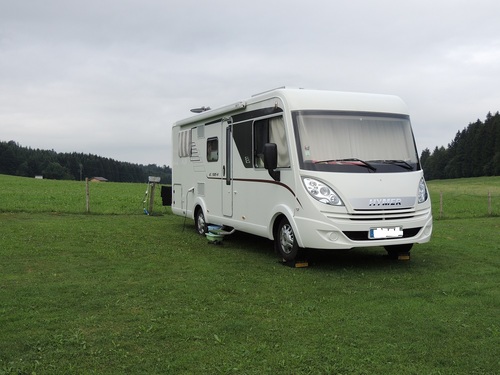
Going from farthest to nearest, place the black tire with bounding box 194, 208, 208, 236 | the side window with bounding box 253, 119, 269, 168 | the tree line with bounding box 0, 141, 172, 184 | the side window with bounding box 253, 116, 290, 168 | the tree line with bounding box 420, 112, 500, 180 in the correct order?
the tree line with bounding box 0, 141, 172, 184 < the tree line with bounding box 420, 112, 500, 180 < the black tire with bounding box 194, 208, 208, 236 < the side window with bounding box 253, 119, 269, 168 < the side window with bounding box 253, 116, 290, 168

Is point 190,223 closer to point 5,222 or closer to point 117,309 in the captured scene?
point 5,222

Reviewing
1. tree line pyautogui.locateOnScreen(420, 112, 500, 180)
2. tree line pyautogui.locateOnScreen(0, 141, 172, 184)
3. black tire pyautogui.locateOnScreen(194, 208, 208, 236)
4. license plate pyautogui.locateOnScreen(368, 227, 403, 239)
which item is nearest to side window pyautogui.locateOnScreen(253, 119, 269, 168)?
license plate pyautogui.locateOnScreen(368, 227, 403, 239)

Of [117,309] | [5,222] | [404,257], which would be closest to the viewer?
[117,309]

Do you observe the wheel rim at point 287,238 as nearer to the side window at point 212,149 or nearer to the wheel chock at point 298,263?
the wheel chock at point 298,263

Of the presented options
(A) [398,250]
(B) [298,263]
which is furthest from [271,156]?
(A) [398,250]

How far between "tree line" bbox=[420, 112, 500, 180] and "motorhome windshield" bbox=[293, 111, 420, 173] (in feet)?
242

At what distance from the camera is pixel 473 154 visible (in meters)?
83.1

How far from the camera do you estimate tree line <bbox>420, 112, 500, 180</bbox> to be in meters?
78.8

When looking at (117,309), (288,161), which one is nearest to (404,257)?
(288,161)

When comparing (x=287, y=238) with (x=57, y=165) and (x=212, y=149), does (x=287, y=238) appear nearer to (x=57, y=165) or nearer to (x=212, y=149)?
(x=212, y=149)

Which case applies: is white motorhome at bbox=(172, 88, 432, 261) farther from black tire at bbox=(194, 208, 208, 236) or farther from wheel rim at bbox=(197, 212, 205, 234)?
wheel rim at bbox=(197, 212, 205, 234)

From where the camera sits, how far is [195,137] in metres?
11.8

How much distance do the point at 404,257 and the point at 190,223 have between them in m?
7.43

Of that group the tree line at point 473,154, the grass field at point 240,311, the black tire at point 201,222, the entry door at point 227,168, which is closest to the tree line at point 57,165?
the tree line at point 473,154
